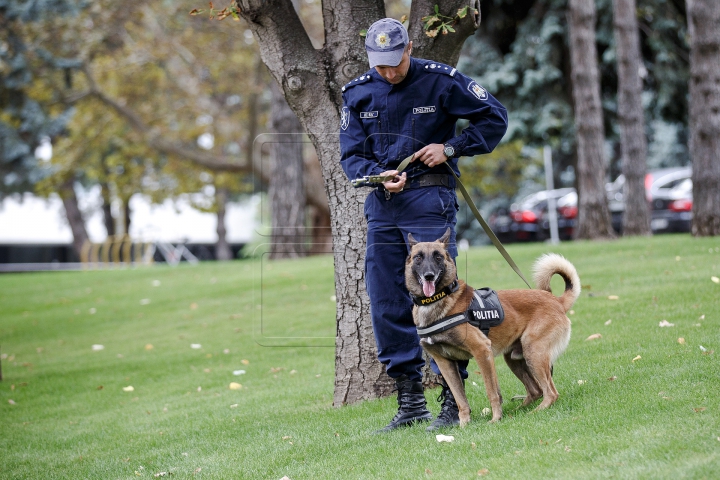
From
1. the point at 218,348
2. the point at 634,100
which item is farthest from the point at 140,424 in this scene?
the point at 634,100

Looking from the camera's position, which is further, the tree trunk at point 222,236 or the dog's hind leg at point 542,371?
the tree trunk at point 222,236

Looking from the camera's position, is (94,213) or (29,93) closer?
(29,93)

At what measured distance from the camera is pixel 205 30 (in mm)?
25656

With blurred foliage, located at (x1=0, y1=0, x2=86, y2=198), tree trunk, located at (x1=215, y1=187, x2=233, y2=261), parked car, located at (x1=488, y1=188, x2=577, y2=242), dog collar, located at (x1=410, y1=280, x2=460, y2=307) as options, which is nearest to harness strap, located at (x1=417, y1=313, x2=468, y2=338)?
dog collar, located at (x1=410, y1=280, x2=460, y2=307)

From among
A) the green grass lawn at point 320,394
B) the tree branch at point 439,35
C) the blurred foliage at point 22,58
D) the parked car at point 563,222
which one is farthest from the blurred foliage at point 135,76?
the tree branch at point 439,35

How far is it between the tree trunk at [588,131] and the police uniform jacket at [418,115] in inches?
454

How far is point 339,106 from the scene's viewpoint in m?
6.35

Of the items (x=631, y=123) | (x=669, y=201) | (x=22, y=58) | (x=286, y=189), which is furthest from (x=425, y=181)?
(x=22, y=58)

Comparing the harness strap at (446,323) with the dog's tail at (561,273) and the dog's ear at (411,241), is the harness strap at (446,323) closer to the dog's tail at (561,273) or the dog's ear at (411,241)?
the dog's ear at (411,241)

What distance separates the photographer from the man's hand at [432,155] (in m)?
4.85

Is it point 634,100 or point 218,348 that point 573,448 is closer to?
point 218,348

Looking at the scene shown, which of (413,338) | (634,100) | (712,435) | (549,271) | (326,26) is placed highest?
(634,100)

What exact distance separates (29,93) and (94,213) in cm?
2678

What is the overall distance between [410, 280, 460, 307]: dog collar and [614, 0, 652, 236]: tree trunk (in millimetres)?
12466
